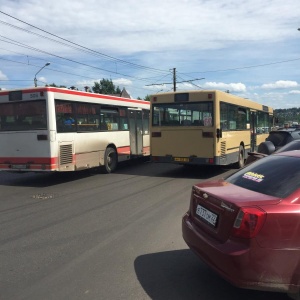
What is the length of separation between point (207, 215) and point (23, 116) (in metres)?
8.69

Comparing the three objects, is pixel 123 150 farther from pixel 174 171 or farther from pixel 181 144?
pixel 181 144

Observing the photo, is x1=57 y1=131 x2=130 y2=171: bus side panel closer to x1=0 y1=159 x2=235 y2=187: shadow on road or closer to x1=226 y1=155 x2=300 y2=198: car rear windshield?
x1=0 y1=159 x2=235 y2=187: shadow on road

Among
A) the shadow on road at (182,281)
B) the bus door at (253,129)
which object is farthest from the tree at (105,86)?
the shadow on road at (182,281)

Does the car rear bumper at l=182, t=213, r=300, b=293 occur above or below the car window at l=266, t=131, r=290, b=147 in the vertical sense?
below

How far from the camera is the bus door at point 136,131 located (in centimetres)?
1585

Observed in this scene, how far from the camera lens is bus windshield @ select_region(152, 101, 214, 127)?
493 inches

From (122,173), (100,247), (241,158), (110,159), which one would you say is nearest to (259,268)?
(100,247)

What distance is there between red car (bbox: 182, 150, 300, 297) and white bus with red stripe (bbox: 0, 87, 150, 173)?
7803 mm

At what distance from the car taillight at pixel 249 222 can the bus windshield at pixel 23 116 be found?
8506 millimetres

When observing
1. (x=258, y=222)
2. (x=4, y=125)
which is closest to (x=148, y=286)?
(x=258, y=222)

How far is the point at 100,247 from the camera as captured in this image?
5.52 m

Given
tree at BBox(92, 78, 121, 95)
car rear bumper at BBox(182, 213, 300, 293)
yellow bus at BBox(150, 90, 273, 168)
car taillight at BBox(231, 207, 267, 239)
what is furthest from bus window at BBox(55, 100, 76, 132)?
tree at BBox(92, 78, 121, 95)

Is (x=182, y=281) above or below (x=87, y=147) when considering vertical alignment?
below

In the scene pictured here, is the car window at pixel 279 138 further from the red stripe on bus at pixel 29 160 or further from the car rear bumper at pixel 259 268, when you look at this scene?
the car rear bumper at pixel 259 268
